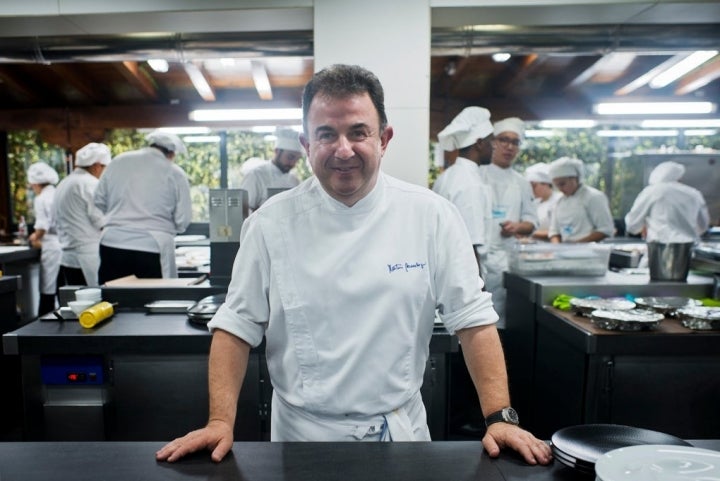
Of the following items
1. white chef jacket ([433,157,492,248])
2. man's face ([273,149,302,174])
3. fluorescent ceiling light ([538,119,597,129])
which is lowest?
white chef jacket ([433,157,492,248])

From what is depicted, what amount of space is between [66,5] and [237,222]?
1.71m

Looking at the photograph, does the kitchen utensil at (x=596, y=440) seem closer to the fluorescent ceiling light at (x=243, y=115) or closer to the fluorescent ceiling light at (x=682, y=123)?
→ the fluorescent ceiling light at (x=243, y=115)

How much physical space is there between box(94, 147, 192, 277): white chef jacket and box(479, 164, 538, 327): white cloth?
2.26 meters

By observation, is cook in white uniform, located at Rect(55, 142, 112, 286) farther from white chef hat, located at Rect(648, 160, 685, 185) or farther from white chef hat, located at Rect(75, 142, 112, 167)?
white chef hat, located at Rect(648, 160, 685, 185)

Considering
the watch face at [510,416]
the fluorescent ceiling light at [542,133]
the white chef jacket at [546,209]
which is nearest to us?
the watch face at [510,416]

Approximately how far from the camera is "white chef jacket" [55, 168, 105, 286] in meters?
4.66

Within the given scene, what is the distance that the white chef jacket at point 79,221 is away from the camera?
466 centimetres

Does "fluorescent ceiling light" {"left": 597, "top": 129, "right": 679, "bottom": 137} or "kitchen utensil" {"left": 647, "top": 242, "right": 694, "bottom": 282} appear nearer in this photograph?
"kitchen utensil" {"left": 647, "top": 242, "right": 694, "bottom": 282}

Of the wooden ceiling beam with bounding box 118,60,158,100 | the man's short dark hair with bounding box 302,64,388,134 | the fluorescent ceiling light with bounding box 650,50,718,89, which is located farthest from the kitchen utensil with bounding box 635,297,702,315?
the wooden ceiling beam with bounding box 118,60,158,100

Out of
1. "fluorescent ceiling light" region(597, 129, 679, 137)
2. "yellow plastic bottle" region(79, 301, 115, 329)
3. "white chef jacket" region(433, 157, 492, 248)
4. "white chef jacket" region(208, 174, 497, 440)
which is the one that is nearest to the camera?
"white chef jacket" region(208, 174, 497, 440)

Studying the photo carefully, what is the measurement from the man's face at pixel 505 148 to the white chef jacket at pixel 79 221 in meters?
3.39

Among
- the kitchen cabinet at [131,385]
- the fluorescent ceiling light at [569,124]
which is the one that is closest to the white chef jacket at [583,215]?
the fluorescent ceiling light at [569,124]

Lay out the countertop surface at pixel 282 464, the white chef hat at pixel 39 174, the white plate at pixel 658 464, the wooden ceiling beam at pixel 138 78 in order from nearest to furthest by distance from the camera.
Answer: the white plate at pixel 658 464 < the countertop surface at pixel 282 464 < the wooden ceiling beam at pixel 138 78 < the white chef hat at pixel 39 174

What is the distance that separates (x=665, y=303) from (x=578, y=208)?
277 centimetres
